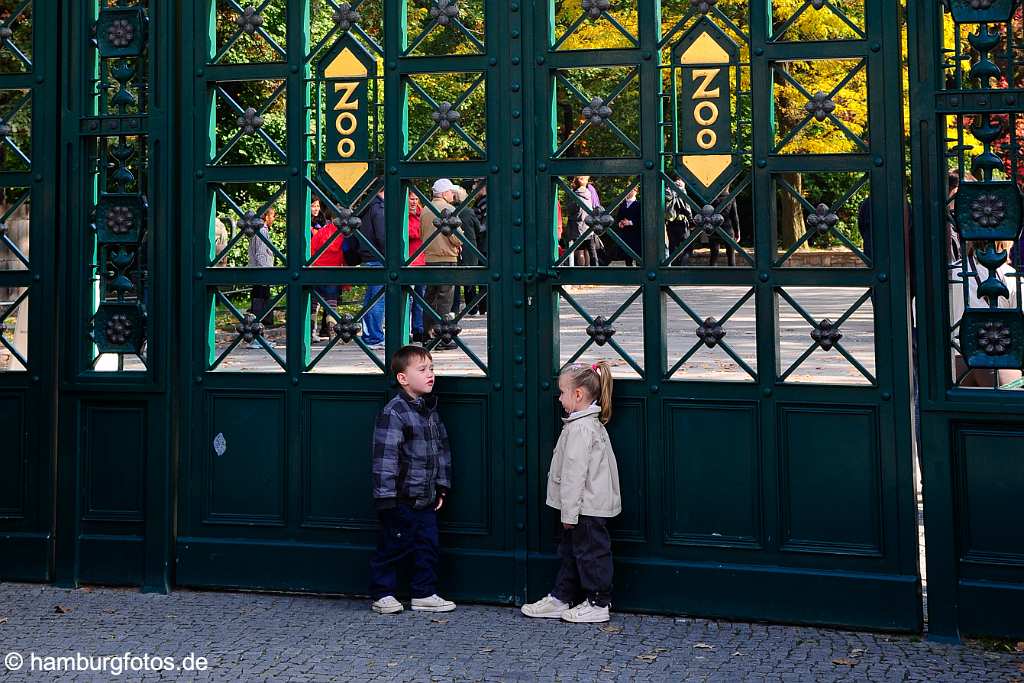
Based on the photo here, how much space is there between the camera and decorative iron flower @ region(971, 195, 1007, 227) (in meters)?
5.43

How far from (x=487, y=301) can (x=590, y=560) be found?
53.7 inches

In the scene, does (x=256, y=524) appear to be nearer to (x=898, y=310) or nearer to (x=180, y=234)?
(x=180, y=234)

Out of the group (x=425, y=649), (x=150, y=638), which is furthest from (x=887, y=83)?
(x=150, y=638)

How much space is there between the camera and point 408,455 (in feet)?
19.9

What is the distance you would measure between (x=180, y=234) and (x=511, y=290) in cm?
180

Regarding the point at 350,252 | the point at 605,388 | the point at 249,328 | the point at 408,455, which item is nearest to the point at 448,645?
the point at 408,455

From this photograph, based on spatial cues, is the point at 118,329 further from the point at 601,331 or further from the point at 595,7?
the point at 595,7

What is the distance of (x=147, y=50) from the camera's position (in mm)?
6586

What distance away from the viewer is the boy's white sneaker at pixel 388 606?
19.9ft

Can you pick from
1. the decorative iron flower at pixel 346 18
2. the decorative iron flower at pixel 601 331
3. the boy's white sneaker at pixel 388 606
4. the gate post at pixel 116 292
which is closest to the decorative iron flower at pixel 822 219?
the decorative iron flower at pixel 601 331

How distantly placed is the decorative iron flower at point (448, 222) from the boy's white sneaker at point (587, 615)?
191 cm

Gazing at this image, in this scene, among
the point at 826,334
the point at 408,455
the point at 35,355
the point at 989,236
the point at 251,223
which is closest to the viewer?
the point at 989,236

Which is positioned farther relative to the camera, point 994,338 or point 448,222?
point 448,222

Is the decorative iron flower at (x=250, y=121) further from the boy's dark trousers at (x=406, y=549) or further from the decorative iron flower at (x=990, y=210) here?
the decorative iron flower at (x=990, y=210)
